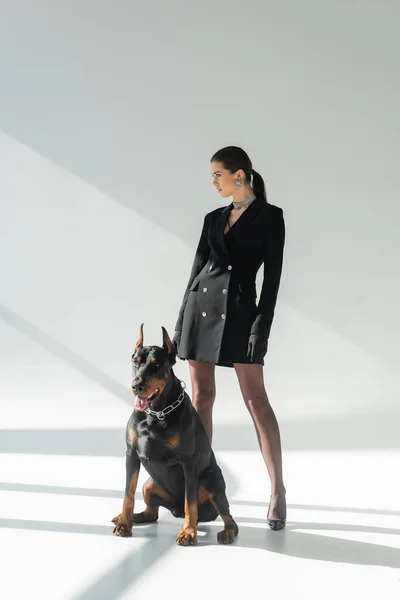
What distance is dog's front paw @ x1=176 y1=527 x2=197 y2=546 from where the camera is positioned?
2965 mm

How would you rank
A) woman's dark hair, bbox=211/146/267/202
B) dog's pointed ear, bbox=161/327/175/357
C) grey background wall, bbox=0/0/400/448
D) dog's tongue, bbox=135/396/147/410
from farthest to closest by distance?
grey background wall, bbox=0/0/400/448 < woman's dark hair, bbox=211/146/267/202 < dog's pointed ear, bbox=161/327/175/357 < dog's tongue, bbox=135/396/147/410

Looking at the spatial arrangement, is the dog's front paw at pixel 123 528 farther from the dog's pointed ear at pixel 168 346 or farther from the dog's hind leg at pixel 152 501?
the dog's pointed ear at pixel 168 346

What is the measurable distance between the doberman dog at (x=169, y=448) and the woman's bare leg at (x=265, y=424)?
258 millimetres

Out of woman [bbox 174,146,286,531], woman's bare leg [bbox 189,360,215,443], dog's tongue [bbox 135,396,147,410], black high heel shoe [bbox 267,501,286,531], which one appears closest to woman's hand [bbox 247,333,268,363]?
A: woman [bbox 174,146,286,531]

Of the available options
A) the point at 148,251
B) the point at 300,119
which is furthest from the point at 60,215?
the point at 300,119

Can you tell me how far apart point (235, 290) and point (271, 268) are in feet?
0.54

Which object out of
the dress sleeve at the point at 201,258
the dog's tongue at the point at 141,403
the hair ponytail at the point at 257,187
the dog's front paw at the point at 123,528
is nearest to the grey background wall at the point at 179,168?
the dress sleeve at the point at 201,258

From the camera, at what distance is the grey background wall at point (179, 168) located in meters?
5.68

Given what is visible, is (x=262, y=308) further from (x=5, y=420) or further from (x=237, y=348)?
(x=5, y=420)

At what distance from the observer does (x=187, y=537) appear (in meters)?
2.97

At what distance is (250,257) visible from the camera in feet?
10.9

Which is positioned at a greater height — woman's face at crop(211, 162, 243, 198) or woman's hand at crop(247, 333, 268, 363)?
woman's face at crop(211, 162, 243, 198)

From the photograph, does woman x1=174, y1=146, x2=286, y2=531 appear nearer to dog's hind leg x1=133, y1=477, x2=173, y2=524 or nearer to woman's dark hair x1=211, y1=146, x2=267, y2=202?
woman's dark hair x1=211, y1=146, x2=267, y2=202

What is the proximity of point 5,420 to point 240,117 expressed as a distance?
252 centimetres
